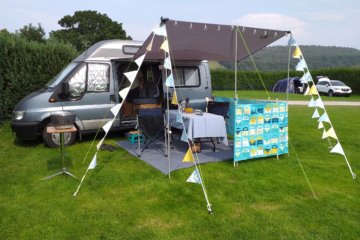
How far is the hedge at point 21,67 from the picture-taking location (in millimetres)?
9438

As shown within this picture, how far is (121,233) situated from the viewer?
3541 mm

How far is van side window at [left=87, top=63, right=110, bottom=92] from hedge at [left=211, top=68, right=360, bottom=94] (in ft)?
67.4

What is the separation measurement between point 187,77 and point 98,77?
234 cm

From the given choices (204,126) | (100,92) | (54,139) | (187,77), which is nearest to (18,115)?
(54,139)

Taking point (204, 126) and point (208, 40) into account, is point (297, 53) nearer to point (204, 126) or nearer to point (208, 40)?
point (208, 40)

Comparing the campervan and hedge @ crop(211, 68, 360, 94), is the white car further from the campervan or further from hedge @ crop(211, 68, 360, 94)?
the campervan

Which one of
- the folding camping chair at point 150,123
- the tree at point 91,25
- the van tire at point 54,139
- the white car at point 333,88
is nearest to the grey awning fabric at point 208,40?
the folding camping chair at point 150,123

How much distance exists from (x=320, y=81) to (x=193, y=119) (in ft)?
77.9

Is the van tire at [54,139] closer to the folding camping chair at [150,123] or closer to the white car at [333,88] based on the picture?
the folding camping chair at [150,123]

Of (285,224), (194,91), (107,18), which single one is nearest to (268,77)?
(107,18)

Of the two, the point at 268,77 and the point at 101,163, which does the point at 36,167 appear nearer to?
the point at 101,163

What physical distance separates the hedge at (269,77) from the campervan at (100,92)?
1911cm

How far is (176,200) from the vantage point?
173 inches

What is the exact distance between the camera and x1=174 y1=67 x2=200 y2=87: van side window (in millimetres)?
8281
